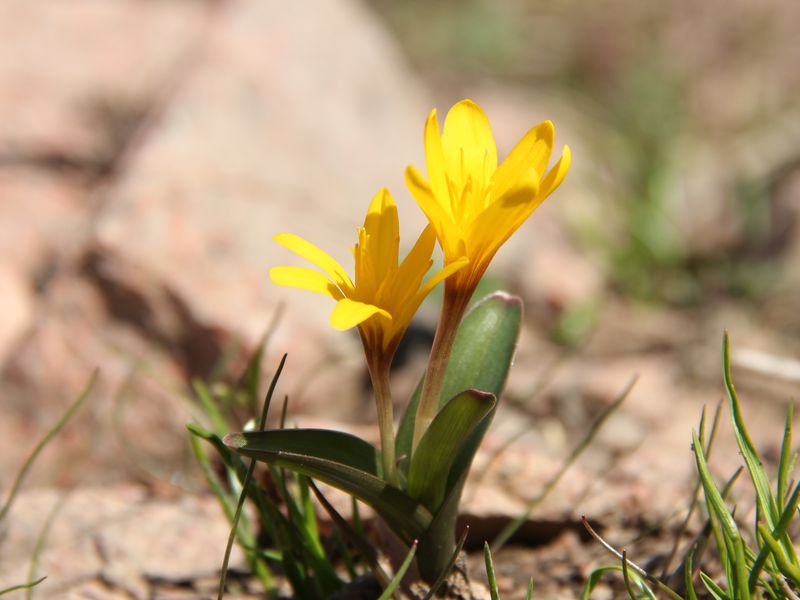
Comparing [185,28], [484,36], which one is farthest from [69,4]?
[484,36]

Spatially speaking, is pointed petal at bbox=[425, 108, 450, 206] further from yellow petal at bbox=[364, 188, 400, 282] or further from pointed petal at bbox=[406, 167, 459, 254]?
yellow petal at bbox=[364, 188, 400, 282]

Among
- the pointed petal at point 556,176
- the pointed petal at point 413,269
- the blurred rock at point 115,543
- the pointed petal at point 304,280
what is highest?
the pointed petal at point 556,176

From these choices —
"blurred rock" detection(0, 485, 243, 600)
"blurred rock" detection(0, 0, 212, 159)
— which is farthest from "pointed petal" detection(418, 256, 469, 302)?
"blurred rock" detection(0, 0, 212, 159)

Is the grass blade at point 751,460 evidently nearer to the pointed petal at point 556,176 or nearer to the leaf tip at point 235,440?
the pointed petal at point 556,176

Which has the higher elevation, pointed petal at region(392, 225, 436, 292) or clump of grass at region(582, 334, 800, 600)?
pointed petal at region(392, 225, 436, 292)

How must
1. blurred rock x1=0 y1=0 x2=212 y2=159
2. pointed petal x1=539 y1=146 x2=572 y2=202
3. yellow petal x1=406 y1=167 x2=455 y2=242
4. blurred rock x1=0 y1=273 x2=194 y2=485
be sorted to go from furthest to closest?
blurred rock x1=0 y1=0 x2=212 y2=159 < blurred rock x1=0 y1=273 x2=194 y2=485 < pointed petal x1=539 y1=146 x2=572 y2=202 < yellow petal x1=406 y1=167 x2=455 y2=242

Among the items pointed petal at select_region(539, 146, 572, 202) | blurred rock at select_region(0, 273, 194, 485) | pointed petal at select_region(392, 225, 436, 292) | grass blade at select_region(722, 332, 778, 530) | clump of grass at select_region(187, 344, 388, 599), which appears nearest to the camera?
pointed petal at select_region(539, 146, 572, 202)

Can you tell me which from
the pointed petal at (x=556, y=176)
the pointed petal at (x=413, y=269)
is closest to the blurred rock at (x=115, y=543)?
the pointed petal at (x=413, y=269)
